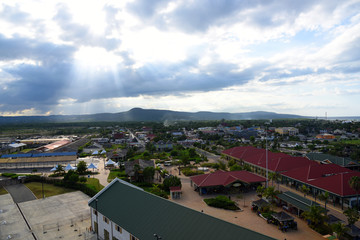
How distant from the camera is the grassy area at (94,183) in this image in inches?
1652

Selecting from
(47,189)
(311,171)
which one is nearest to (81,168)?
(47,189)

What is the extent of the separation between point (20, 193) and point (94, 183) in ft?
40.1

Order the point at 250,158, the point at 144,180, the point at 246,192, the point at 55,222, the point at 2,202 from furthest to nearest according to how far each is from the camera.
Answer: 1. the point at 250,158
2. the point at 144,180
3. the point at 246,192
4. the point at 2,202
5. the point at 55,222

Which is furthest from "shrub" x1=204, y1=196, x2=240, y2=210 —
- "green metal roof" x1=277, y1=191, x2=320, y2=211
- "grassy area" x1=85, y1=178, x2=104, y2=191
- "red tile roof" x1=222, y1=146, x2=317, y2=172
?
"grassy area" x1=85, y1=178, x2=104, y2=191

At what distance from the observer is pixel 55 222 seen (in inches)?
1142

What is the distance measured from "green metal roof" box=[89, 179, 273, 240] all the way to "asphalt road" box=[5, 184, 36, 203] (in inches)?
815

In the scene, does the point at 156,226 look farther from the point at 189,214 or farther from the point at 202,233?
the point at 202,233

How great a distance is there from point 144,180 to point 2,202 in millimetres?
23106

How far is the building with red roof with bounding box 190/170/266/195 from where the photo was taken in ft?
125

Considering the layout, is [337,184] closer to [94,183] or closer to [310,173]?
[310,173]

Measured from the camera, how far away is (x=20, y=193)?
4066cm

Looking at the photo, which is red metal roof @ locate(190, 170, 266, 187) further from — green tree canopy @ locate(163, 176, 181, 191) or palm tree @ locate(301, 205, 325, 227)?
palm tree @ locate(301, 205, 325, 227)

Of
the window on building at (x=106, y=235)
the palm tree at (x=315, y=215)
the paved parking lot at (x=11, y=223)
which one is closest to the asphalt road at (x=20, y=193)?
the paved parking lot at (x=11, y=223)

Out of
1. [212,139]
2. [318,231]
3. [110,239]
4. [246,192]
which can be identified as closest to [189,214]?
[110,239]
